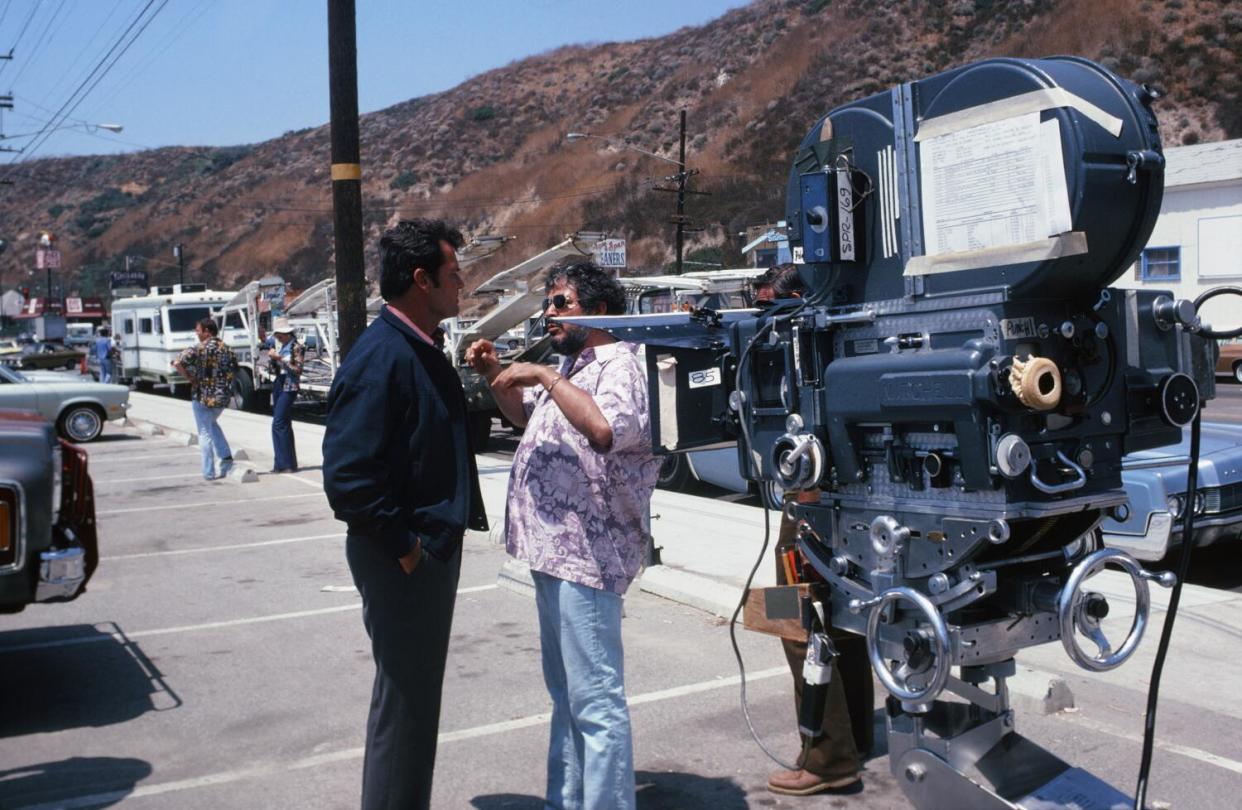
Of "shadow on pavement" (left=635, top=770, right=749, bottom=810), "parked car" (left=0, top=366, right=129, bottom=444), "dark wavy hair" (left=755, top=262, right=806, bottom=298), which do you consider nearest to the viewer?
"dark wavy hair" (left=755, top=262, right=806, bottom=298)

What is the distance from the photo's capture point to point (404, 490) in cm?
371

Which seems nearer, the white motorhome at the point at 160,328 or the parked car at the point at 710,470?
the parked car at the point at 710,470

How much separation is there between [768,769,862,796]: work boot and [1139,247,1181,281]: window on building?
96.3 ft

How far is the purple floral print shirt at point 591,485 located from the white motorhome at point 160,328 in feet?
79.9

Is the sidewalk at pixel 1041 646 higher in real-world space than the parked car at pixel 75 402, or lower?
lower

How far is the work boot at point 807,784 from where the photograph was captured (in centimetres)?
452

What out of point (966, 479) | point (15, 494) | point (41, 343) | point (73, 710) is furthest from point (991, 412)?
point (41, 343)

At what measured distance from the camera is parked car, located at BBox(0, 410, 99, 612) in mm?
5227

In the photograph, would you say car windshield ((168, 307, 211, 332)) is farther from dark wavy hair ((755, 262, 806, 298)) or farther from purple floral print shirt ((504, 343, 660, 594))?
purple floral print shirt ((504, 343, 660, 594))

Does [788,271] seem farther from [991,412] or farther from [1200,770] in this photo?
[1200,770]

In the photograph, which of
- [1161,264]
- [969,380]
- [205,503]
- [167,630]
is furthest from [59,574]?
[1161,264]

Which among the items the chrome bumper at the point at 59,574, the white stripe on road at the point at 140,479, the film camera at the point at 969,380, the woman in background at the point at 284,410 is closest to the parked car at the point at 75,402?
the white stripe on road at the point at 140,479

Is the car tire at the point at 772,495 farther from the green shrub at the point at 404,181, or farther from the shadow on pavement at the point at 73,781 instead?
the green shrub at the point at 404,181

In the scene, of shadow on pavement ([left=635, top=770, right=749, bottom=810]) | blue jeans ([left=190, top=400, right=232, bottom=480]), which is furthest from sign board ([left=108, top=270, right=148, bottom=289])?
shadow on pavement ([left=635, top=770, right=749, bottom=810])
